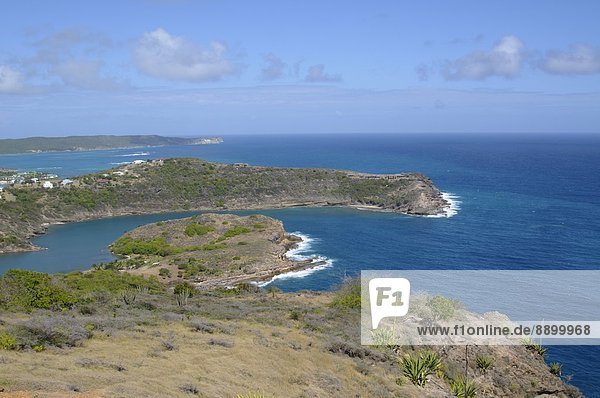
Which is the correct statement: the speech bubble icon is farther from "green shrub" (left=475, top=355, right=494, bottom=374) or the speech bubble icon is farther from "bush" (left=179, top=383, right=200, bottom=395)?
"bush" (left=179, top=383, right=200, bottom=395)

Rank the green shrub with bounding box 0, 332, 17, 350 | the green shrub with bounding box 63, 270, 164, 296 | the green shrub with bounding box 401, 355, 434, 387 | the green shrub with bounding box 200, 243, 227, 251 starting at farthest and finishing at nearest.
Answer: the green shrub with bounding box 200, 243, 227, 251 < the green shrub with bounding box 63, 270, 164, 296 < the green shrub with bounding box 401, 355, 434, 387 < the green shrub with bounding box 0, 332, 17, 350

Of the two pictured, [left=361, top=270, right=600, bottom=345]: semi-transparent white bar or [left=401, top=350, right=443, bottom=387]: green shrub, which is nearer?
[left=401, top=350, right=443, bottom=387]: green shrub

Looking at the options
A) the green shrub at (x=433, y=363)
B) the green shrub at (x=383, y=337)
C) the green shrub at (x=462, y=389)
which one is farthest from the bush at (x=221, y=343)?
the green shrub at (x=462, y=389)

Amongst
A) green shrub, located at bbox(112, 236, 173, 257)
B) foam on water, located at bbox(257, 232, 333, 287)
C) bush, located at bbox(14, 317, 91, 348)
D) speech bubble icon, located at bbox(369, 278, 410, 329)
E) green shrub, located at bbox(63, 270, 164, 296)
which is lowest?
foam on water, located at bbox(257, 232, 333, 287)

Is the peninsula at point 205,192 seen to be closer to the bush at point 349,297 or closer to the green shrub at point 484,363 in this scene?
the bush at point 349,297

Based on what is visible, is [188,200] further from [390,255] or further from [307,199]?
[390,255]

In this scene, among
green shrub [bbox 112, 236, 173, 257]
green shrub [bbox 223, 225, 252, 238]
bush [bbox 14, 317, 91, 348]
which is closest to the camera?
bush [bbox 14, 317, 91, 348]

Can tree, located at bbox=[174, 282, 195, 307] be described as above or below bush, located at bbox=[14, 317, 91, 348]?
below

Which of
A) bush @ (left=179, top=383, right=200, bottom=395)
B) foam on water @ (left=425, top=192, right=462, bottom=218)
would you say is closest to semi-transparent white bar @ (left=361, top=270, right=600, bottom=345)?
bush @ (left=179, top=383, right=200, bottom=395)

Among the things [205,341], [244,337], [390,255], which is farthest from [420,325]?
[390,255]
